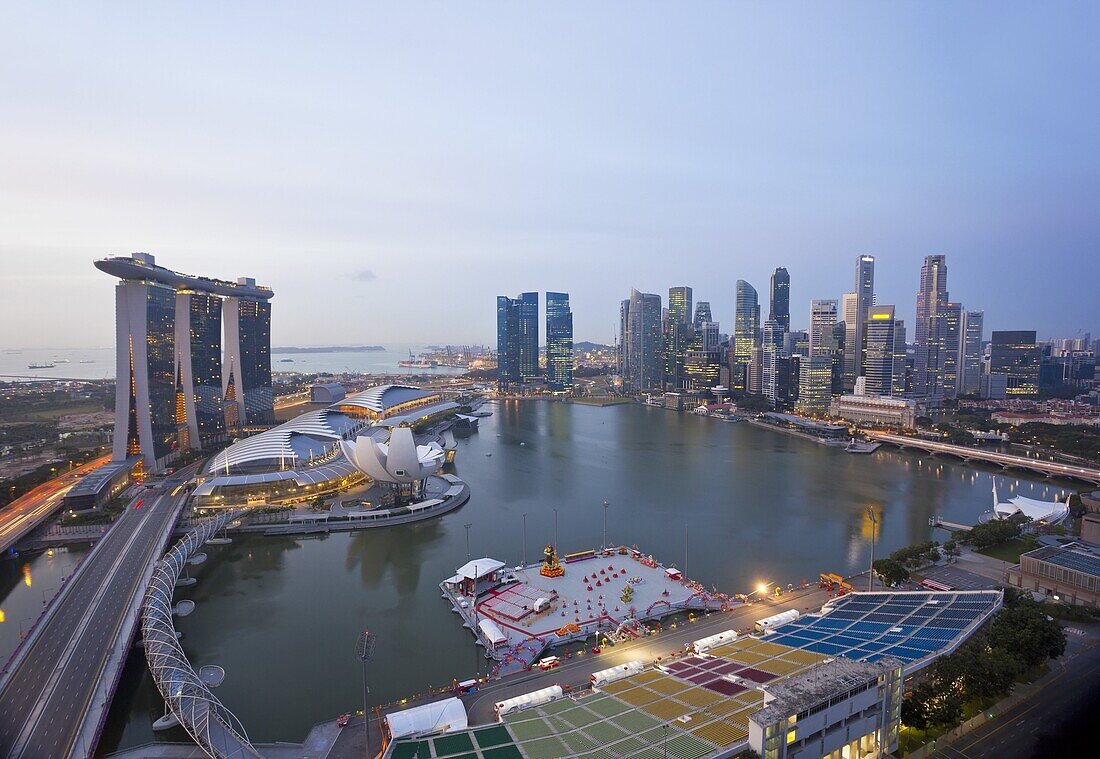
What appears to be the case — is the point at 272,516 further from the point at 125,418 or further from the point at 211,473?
the point at 125,418

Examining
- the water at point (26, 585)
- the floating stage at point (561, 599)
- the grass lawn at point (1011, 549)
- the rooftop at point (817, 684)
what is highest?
the rooftop at point (817, 684)

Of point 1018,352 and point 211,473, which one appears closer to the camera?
point 211,473

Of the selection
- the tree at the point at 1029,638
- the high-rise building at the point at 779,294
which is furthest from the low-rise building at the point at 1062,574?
the high-rise building at the point at 779,294

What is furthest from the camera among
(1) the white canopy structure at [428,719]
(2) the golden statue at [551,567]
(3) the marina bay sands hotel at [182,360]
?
(3) the marina bay sands hotel at [182,360]

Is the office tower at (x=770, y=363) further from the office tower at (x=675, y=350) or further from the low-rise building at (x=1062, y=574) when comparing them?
the low-rise building at (x=1062, y=574)

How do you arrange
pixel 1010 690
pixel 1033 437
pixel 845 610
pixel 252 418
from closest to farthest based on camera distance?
pixel 1010 690, pixel 845 610, pixel 1033 437, pixel 252 418

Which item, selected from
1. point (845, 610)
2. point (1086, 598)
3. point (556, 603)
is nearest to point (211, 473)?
point (556, 603)
